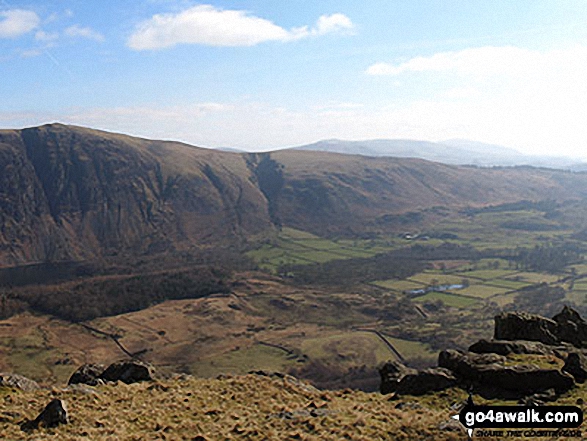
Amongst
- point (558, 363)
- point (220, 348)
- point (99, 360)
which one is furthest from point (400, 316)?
point (558, 363)

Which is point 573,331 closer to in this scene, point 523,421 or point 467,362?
point 467,362

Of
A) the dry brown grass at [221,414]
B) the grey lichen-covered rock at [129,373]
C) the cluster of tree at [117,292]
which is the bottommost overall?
the cluster of tree at [117,292]

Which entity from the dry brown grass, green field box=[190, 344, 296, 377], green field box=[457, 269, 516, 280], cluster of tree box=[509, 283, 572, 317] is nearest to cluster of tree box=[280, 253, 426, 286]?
green field box=[457, 269, 516, 280]

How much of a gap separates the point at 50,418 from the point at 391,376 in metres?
18.0

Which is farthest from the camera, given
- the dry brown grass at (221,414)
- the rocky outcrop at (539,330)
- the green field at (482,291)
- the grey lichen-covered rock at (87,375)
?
the green field at (482,291)

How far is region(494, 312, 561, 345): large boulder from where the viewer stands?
32375 millimetres

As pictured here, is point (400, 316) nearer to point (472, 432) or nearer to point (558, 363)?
point (558, 363)

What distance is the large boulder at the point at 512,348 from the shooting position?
28797 millimetres

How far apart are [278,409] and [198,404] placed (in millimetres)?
4067

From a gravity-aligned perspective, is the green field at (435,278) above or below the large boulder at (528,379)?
below

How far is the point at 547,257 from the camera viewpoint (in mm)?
172750

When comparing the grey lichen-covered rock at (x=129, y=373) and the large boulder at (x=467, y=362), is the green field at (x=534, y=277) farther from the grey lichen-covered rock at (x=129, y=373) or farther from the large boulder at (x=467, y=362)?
the grey lichen-covered rock at (x=129, y=373)

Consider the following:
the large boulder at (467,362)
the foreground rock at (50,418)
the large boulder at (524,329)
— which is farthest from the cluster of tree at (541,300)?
the foreground rock at (50,418)

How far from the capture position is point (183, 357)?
90.6 meters
